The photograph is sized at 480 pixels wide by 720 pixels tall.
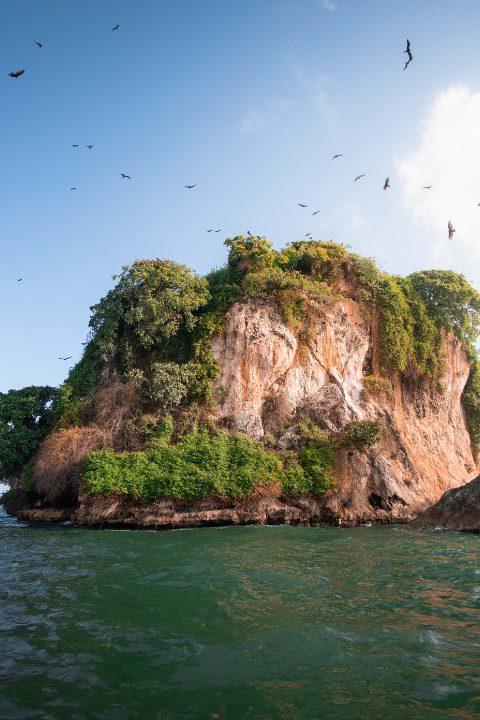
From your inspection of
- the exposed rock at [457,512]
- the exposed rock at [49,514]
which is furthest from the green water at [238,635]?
the exposed rock at [49,514]

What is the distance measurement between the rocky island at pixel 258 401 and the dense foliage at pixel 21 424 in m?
0.10

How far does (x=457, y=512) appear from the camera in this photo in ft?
63.5

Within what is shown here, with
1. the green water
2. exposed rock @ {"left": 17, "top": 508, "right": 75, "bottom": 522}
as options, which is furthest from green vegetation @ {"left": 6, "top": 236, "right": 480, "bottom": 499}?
the green water

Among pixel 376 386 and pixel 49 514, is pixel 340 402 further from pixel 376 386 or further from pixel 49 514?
pixel 49 514

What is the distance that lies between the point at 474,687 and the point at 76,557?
1004 cm

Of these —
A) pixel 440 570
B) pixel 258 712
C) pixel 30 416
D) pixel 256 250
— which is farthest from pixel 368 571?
pixel 30 416

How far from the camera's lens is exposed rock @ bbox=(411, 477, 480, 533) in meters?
18.5

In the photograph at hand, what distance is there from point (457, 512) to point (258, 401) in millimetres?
10667

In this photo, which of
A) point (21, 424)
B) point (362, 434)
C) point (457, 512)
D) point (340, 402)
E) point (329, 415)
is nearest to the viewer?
point (457, 512)

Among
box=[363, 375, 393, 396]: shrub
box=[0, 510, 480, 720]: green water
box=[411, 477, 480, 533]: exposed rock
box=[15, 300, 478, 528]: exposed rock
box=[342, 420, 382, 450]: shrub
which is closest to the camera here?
box=[0, 510, 480, 720]: green water

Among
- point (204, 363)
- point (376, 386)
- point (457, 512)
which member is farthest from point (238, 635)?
point (376, 386)

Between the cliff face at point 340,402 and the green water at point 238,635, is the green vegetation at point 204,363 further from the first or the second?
the green water at point 238,635

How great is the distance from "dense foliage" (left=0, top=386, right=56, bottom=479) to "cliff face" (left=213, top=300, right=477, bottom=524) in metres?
11.0

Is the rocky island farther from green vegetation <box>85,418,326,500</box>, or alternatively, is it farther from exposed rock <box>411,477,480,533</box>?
exposed rock <box>411,477,480,533</box>
